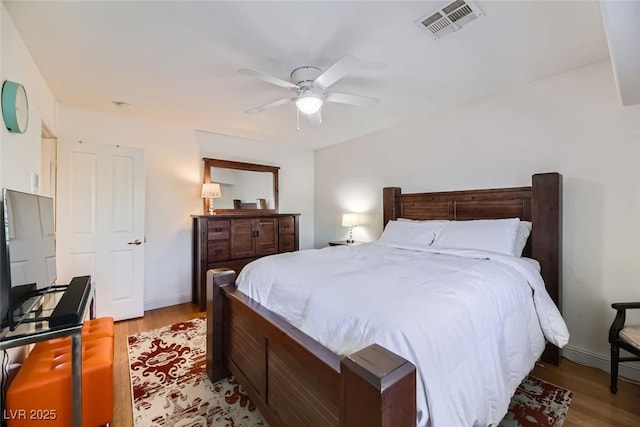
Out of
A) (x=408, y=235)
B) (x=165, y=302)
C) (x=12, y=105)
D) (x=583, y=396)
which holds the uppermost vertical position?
(x=12, y=105)

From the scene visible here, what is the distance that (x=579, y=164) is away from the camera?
91.2 inches

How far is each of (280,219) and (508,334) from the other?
3.32m

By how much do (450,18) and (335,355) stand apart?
2002mm

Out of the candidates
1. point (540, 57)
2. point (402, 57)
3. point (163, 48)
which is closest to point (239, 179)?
point (163, 48)

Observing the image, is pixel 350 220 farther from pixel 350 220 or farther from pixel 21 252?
pixel 21 252

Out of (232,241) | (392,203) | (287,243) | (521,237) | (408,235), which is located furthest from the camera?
(287,243)

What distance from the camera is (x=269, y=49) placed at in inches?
77.8

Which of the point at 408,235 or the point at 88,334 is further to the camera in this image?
the point at 408,235

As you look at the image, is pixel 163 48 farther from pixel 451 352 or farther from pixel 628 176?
pixel 628 176

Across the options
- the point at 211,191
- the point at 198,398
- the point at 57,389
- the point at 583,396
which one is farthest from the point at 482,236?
the point at 211,191

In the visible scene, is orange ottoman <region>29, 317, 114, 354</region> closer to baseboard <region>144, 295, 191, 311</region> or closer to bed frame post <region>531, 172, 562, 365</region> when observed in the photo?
baseboard <region>144, 295, 191, 311</region>

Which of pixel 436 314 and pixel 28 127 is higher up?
pixel 28 127

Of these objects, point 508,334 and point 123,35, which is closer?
point 508,334

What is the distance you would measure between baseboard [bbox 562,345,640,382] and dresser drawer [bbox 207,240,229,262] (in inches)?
147
